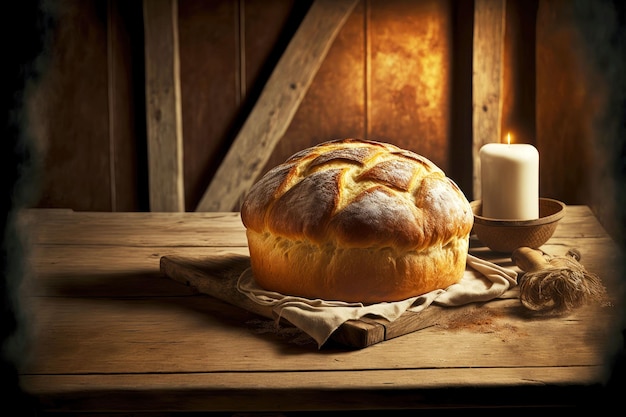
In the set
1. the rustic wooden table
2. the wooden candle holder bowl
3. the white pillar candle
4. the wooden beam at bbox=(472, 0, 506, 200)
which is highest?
the wooden beam at bbox=(472, 0, 506, 200)

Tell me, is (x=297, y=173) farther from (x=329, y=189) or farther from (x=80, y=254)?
(x=80, y=254)

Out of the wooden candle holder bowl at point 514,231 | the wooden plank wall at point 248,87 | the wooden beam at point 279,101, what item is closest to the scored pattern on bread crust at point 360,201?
the wooden candle holder bowl at point 514,231

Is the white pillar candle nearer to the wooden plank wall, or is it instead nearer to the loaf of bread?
the loaf of bread

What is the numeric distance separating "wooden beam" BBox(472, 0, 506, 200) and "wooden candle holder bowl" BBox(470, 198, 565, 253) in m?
1.63

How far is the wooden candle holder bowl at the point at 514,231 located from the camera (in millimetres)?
1651

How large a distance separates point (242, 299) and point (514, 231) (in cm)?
69

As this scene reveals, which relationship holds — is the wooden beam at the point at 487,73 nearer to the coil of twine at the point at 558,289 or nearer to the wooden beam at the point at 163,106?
the wooden beam at the point at 163,106

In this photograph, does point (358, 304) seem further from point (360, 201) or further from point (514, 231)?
point (514, 231)

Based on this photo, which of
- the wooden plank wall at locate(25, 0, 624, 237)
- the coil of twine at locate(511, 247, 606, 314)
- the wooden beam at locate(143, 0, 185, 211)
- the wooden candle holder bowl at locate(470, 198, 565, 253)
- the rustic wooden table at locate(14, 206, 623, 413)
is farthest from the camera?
the wooden plank wall at locate(25, 0, 624, 237)

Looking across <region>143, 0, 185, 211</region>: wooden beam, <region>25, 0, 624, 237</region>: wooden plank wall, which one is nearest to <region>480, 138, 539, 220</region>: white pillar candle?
<region>25, 0, 624, 237</region>: wooden plank wall

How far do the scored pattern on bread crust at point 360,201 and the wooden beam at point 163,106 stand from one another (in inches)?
77.4

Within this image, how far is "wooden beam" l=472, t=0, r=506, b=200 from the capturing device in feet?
10.6

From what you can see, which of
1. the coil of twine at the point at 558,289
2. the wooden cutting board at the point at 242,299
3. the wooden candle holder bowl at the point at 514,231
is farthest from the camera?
the wooden candle holder bowl at the point at 514,231

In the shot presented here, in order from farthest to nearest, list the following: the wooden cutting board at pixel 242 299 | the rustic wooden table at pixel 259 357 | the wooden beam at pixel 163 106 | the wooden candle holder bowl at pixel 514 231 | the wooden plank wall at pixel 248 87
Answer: the wooden plank wall at pixel 248 87 → the wooden beam at pixel 163 106 → the wooden candle holder bowl at pixel 514 231 → the wooden cutting board at pixel 242 299 → the rustic wooden table at pixel 259 357
